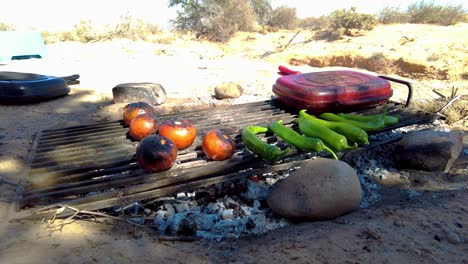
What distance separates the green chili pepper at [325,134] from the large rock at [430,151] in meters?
0.85

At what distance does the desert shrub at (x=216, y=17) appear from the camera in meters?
14.0

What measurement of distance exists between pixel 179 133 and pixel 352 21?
33.1 ft

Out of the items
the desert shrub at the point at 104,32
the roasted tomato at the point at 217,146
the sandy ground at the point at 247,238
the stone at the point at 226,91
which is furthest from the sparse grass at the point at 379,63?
the desert shrub at the point at 104,32

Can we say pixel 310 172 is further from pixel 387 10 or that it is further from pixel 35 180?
pixel 387 10

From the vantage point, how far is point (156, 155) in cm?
234

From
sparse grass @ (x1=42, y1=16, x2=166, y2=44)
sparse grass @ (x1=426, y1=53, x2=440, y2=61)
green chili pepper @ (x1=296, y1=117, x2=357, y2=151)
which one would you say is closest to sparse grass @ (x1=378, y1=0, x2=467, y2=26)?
sparse grass @ (x1=426, y1=53, x2=440, y2=61)

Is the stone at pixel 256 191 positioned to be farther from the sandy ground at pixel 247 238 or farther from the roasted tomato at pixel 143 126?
the roasted tomato at pixel 143 126

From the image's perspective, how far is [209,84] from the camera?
21.9ft

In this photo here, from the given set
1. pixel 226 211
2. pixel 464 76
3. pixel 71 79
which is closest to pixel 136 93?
pixel 71 79

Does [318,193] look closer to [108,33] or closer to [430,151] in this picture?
[430,151]

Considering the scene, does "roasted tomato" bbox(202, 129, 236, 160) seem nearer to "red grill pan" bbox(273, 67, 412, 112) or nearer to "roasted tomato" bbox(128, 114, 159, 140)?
"roasted tomato" bbox(128, 114, 159, 140)

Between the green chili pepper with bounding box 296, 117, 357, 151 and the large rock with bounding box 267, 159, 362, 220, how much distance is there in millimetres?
310

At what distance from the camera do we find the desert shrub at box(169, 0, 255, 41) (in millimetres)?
14000

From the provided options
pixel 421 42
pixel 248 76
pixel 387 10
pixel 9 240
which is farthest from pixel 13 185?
pixel 387 10
